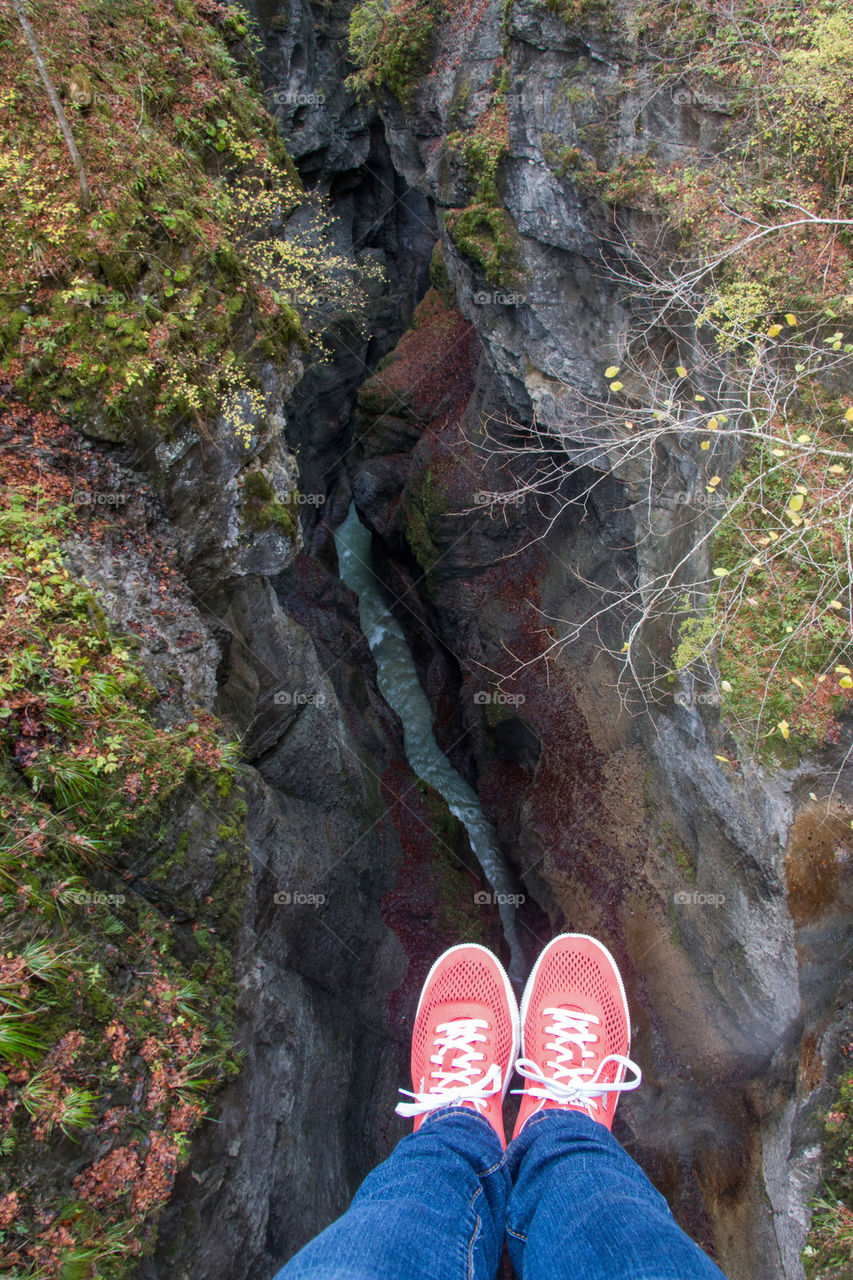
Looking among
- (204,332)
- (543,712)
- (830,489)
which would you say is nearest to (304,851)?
(543,712)

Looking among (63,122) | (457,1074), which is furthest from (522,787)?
(63,122)

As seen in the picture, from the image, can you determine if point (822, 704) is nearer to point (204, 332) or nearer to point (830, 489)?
Answer: point (830, 489)

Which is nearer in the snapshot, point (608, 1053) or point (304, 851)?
point (608, 1053)

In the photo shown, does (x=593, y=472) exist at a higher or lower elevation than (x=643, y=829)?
higher

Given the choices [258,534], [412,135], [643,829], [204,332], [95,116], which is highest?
[95,116]

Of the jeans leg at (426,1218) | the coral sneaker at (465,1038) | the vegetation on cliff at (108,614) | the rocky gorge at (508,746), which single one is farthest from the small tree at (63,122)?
the coral sneaker at (465,1038)

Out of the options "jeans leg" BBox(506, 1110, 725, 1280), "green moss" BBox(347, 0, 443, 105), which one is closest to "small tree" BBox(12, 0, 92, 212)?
"green moss" BBox(347, 0, 443, 105)

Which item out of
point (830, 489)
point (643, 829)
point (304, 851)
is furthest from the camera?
point (643, 829)

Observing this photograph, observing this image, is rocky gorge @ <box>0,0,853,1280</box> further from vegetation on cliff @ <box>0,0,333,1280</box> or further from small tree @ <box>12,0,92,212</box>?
small tree @ <box>12,0,92,212</box>

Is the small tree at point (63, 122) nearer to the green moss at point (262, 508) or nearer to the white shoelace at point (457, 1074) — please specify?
the green moss at point (262, 508)

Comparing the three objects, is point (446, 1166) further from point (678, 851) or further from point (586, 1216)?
point (678, 851)

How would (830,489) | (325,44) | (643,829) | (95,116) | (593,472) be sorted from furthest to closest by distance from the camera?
(325,44) → (593,472) → (643,829) → (95,116) → (830,489)

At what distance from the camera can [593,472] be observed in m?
10.2

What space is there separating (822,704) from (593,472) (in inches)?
223
